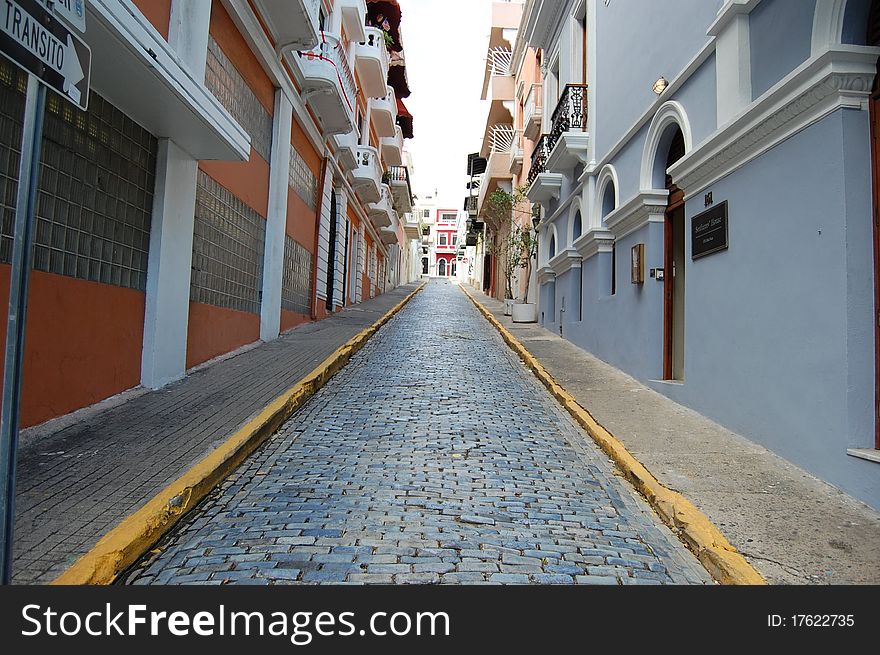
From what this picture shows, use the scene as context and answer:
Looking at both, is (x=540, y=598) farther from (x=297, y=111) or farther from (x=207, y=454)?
(x=297, y=111)

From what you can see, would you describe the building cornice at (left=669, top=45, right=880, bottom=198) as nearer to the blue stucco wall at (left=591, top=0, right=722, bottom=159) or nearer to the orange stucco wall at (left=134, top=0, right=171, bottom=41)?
the blue stucco wall at (left=591, top=0, right=722, bottom=159)

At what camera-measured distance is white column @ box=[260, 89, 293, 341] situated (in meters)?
11.6

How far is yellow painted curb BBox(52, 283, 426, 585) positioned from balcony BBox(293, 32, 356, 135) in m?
8.18

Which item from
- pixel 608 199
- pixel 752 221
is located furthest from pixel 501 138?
pixel 752 221

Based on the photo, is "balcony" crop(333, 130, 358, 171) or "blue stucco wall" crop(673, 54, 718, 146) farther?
"balcony" crop(333, 130, 358, 171)

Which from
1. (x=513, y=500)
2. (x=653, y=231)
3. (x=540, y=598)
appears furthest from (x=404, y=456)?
(x=653, y=231)

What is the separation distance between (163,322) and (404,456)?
3529 mm

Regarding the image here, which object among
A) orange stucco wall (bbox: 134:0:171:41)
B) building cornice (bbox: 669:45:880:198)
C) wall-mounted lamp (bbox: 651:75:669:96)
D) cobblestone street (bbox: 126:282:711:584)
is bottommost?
cobblestone street (bbox: 126:282:711:584)

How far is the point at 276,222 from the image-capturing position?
11805 mm

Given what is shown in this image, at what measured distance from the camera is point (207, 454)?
16.4ft

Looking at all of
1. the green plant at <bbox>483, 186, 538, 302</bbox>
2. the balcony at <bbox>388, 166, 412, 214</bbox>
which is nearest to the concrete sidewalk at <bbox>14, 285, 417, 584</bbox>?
the green plant at <bbox>483, 186, 538, 302</bbox>

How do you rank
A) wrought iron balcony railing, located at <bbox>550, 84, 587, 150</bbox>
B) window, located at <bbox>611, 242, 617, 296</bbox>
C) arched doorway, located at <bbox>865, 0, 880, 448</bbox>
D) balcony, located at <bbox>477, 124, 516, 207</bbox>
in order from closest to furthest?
arched doorway, located at <bbox>865, 0, 880, 448</bbox>
window, located at <bbox>611, 242, 617, 296</bbox>
wrought iron balcony railing, located at <bbox>550, 84, 587, 150</bbox>
balcony, located at <bbox>477, 124, 516, 207</bbox>

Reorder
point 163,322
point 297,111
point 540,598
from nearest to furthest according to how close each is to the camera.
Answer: point 540,598
point 163,322
point 297,111

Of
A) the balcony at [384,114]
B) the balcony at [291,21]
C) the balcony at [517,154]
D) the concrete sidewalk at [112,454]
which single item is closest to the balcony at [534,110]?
the balcony at [517,154]
